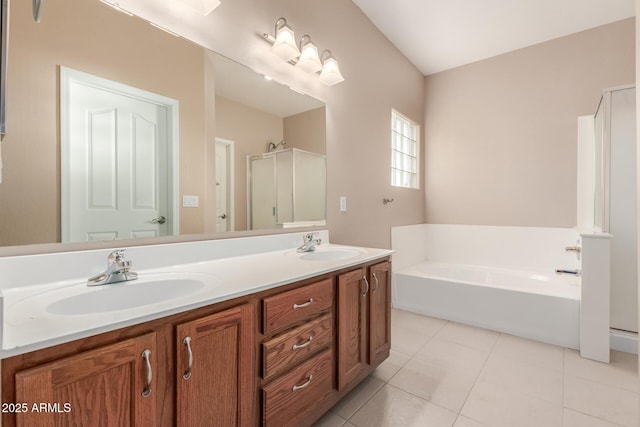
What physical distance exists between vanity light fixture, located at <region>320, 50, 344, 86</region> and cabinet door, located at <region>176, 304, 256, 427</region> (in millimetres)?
1735

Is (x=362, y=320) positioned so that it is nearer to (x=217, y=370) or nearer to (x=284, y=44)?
(x=217, y=370)

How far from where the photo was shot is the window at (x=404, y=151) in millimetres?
3172

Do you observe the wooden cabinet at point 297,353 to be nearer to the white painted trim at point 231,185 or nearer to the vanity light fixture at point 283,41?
the white painted trim at point 231,185

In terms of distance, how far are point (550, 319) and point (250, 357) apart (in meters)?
2.40

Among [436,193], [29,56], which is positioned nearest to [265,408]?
[29,56]

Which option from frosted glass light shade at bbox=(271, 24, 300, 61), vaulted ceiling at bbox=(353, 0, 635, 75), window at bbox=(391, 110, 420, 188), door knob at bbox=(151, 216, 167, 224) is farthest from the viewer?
window at bbox=(391, 110, 420, 188)

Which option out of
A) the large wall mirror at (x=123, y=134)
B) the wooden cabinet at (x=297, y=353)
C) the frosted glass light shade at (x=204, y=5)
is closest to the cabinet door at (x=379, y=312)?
the wooden cabinet at (x=297, y=353)

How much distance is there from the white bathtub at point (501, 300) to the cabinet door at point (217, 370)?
2192 mm

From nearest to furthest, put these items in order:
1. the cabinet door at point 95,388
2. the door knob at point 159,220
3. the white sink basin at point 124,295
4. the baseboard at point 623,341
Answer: the cabinet door at point 95,388 → the white sink basin at point 124,295 → the door knob at point 159,220 → the baseboard at point 623,341

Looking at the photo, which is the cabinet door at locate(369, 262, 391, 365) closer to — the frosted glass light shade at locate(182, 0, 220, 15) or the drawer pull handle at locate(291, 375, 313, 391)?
the drawer pull handle at locate(291, 375, 313, 391)

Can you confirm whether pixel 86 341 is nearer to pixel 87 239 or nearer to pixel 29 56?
pixel 87 239

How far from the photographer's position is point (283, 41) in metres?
1.69

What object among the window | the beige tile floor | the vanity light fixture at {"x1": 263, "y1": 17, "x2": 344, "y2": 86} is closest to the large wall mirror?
the vanity light fixture at {"x1": 263, "y1": 17, "x2": 344, "y2": 86}

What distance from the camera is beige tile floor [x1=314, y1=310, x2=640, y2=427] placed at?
1392 millimetres
